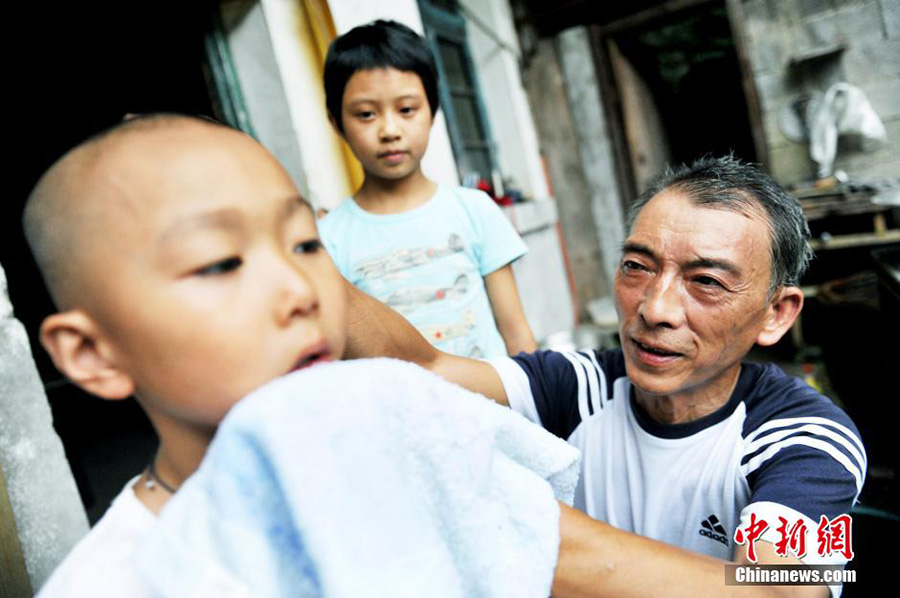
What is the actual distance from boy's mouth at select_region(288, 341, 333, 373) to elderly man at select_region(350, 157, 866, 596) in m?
0.48

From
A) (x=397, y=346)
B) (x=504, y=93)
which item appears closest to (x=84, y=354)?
(x=397, y=346)

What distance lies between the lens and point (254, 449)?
23.5 inches

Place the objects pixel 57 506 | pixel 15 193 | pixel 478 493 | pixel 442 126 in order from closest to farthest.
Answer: pixel 478 493 → pixel 57 506 → pixel 442 126 → pixel 15 193

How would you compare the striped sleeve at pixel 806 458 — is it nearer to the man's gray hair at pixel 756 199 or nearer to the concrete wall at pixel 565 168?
the man's gray hair at pixel 756 199

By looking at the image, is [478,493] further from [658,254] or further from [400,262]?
[400,262]

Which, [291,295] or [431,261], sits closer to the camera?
[291,295]

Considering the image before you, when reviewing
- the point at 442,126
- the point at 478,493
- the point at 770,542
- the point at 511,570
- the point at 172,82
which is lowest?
A: the point at 770,542

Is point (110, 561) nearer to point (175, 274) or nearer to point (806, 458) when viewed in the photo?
point (175, 274)

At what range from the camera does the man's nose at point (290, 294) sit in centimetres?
70

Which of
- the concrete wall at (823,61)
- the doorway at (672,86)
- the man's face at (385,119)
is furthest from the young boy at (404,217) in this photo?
the concrete wall at (823,61)

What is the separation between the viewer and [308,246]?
0.81m

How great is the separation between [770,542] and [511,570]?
28.2 inches

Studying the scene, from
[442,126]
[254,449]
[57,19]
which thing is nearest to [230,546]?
[254,449]

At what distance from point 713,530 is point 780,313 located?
621 mm
